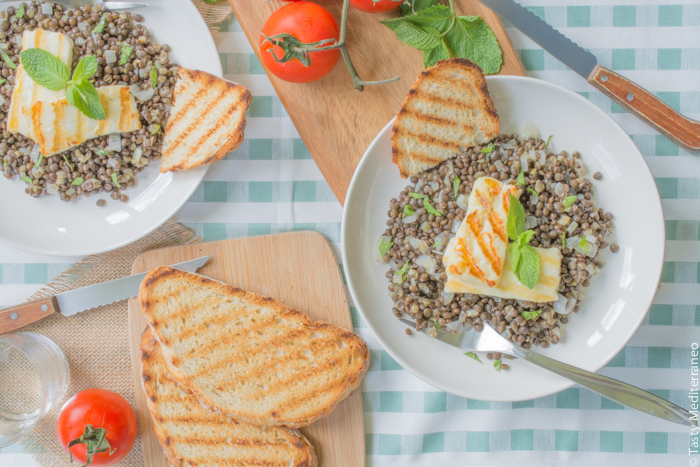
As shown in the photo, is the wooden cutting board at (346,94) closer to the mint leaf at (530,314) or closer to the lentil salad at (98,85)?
the lentil salad at (98,85)

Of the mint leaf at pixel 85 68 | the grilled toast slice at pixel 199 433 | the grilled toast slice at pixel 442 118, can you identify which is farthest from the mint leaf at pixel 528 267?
the mint leaf at pixel 85 68

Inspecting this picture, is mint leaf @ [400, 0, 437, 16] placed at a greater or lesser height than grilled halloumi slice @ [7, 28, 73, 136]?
greater

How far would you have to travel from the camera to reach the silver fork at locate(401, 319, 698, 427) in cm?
221

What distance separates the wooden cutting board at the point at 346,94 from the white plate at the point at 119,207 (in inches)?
12.6

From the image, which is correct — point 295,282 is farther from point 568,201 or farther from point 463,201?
point 568,201

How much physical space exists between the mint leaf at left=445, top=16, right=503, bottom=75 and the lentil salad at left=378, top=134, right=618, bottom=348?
37 cm

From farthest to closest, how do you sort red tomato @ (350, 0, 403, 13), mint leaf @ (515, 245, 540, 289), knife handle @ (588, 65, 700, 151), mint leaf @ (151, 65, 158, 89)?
mint leaf @ (151, 65, 158, 89), knife handle @ (588, 65, 700, 151), red tomato @ (350, 0, 403, 13), mint leaf @ (515, 245, 540, 289)

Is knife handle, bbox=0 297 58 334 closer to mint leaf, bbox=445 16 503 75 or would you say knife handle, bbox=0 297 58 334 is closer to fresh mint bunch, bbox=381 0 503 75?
fresh mint bunch, bbox=381 0 503 75

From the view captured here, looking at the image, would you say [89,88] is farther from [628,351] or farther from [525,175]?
[628,351]

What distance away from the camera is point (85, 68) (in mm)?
2484

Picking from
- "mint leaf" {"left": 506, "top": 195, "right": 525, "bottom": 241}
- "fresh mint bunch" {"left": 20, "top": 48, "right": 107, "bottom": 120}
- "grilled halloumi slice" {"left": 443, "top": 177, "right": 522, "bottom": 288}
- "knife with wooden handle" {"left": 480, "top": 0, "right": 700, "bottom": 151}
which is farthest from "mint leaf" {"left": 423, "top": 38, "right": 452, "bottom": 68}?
"fresh mint bunch" {"left": 20, "top": 48, "right": 107, "bottom": 120}

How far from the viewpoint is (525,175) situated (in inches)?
93.0

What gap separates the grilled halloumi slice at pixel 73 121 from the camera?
2.49 m

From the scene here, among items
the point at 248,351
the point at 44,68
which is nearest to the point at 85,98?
the point at 44,68
